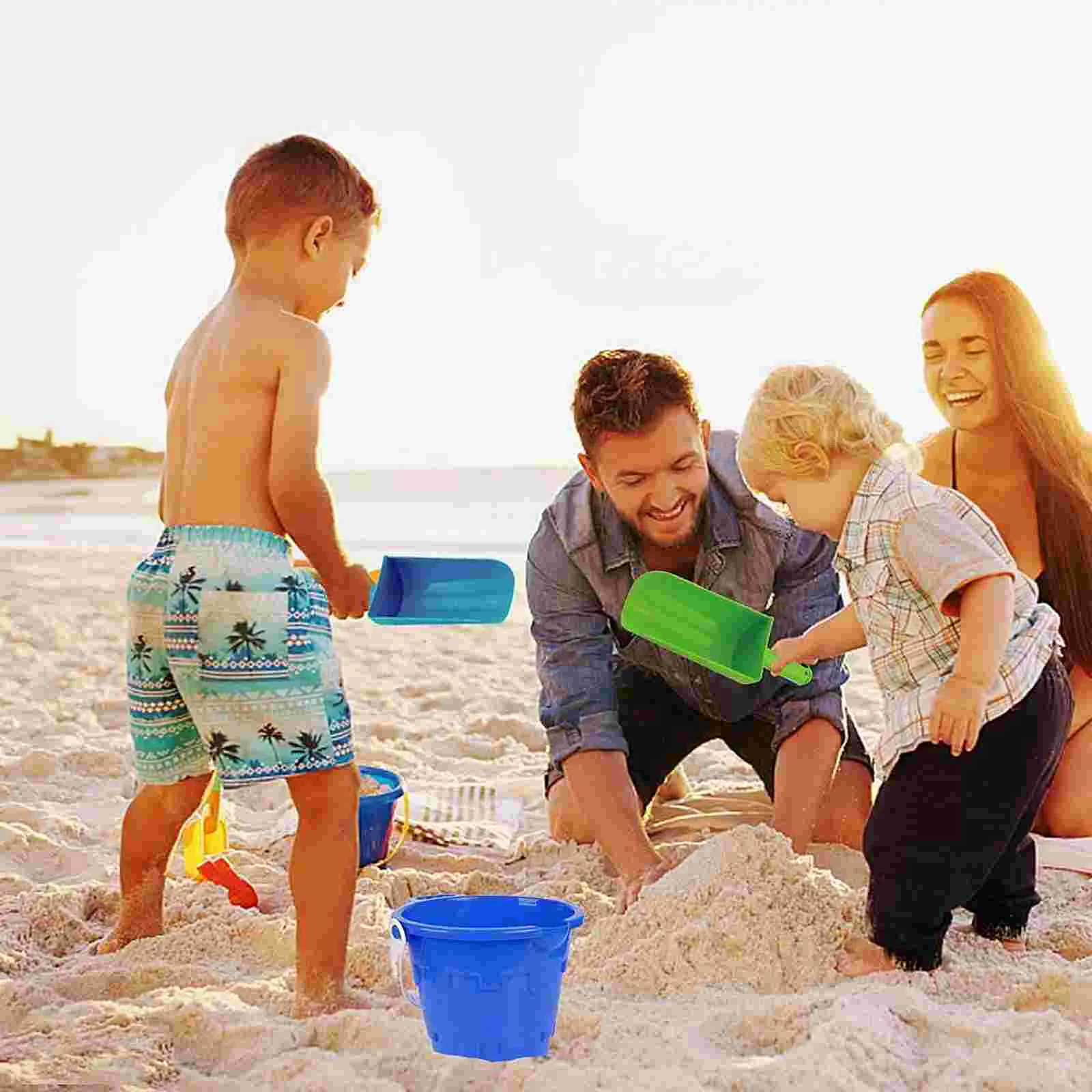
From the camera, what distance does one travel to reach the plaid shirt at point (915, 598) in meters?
1.94

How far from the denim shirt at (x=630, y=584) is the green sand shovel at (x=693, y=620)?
1.05 feet

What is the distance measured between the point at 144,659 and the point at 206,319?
1.74 ft

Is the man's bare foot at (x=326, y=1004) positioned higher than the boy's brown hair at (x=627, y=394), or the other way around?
the boy's brown hair at (x=627, y=394)

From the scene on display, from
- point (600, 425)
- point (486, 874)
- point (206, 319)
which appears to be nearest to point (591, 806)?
point (486, 874)

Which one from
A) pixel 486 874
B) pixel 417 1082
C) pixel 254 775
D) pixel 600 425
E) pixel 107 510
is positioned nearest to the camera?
pixel 417 1082

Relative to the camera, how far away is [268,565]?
6.31 ft

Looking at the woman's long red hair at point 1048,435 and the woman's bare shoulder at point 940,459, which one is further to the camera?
the woman's bare shoulder at point 940,459

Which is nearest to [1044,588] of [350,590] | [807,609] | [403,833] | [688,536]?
[807,609]

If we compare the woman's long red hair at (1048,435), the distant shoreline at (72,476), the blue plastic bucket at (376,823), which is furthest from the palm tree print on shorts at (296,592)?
the distant shoreline at (72,476)

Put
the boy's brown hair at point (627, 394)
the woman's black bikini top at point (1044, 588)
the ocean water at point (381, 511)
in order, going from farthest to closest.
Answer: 1. the ocean water at point (381, 511)
2. the woman's black bikini top at point (1044, 588)
3. the boy's brown hair at point (627, 394)

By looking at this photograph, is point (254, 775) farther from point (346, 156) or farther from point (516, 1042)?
point (346, 156)

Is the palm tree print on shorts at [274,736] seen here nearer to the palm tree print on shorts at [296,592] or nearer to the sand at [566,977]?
the palm tree print on shorts at [296,592]

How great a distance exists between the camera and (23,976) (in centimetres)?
200

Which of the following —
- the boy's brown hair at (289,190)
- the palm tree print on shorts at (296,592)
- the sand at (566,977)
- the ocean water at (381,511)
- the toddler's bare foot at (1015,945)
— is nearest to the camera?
the sand at (566,977)
